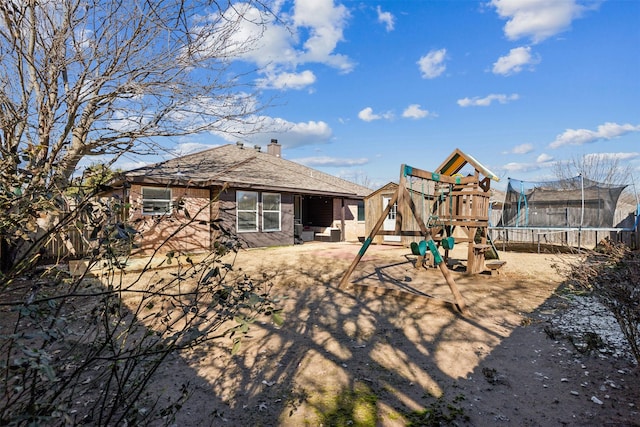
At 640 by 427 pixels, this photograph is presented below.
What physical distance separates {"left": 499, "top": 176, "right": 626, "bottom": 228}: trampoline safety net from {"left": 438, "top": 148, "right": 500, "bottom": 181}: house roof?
19.5 ft

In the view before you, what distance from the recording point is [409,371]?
11.6 ft

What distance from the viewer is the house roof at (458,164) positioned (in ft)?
27.1

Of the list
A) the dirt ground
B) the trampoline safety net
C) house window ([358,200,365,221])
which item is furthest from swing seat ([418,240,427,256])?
house window ([358,200,365,221])

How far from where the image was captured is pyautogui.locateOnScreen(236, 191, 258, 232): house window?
13.2 m

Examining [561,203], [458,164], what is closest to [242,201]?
[458,164]

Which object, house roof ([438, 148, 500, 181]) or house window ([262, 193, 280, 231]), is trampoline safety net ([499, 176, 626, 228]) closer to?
house roof ([438, 148, 500, 181])

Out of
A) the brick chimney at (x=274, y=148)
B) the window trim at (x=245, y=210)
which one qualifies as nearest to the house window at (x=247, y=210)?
the window trim at (x=245, y=210)

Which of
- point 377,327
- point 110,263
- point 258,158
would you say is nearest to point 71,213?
point 110,263

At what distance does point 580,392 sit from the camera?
120 inches

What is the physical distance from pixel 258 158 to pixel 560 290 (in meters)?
14.6

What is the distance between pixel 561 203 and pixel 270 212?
1109cm

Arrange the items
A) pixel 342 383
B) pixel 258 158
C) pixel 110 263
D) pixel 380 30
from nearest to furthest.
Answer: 1. pixel 110 263
2. pixel 342 383
3. pixel 380 30
4. pixel 258 158

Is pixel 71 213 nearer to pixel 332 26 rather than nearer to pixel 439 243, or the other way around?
pixel 332 26

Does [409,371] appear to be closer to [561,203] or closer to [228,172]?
[228,172]
